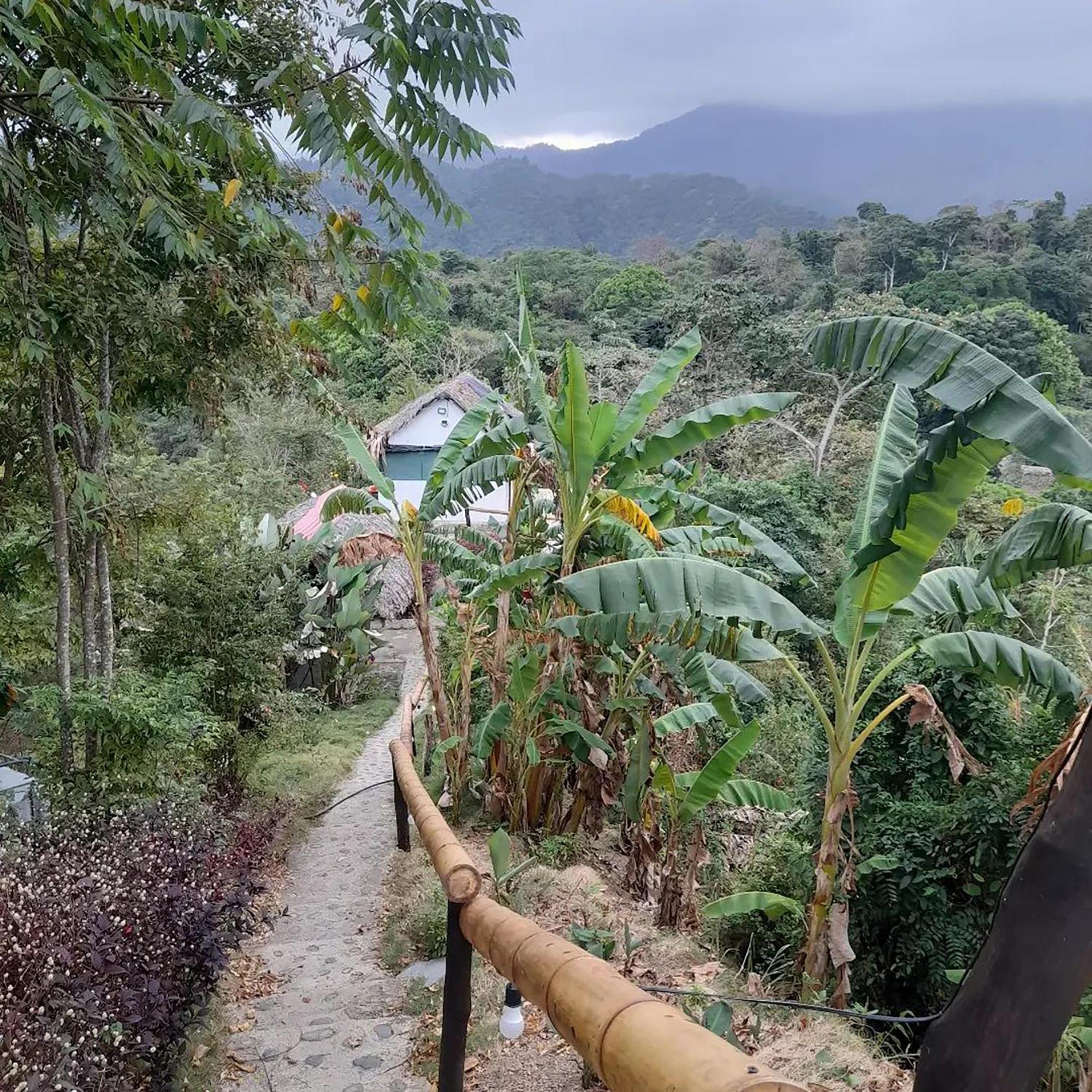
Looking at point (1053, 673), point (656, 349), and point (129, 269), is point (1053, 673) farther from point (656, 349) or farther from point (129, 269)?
point (656, 349)

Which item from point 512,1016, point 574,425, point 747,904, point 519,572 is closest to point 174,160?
point 574,425

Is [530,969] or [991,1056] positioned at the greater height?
[991,1056]

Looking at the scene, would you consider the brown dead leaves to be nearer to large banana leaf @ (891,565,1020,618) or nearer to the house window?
large banana leaf @ (891,565,1020,618)

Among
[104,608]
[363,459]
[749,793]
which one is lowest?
[749,793]

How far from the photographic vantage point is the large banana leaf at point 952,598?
438cm

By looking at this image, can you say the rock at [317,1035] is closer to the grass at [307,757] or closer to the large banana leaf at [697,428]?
the large banana leaf at [697,428]

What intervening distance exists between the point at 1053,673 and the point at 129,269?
18.7 ft

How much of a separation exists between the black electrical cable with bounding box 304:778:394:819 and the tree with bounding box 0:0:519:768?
2.71 metres

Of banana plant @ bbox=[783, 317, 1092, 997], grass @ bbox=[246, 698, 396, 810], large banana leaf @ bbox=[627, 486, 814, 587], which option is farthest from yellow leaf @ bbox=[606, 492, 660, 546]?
grass @ bbox=[246, 698, 396, 810]

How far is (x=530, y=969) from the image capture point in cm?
164

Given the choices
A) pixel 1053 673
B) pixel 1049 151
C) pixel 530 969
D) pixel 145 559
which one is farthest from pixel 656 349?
pixel 1049 151

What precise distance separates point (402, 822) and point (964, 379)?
189 inches

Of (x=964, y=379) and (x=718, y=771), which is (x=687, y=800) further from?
(x=964, y=379)

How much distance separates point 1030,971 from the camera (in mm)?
921
